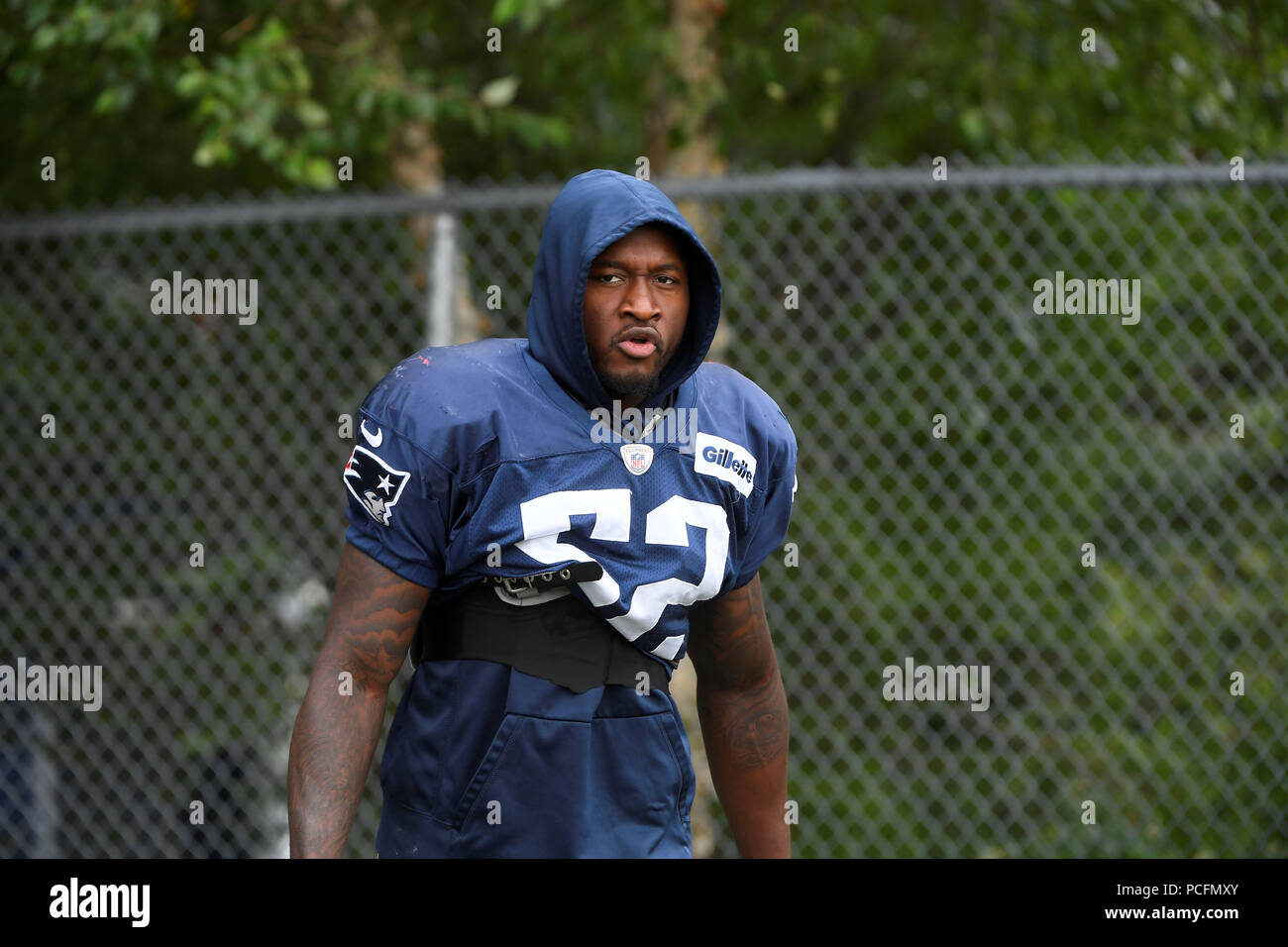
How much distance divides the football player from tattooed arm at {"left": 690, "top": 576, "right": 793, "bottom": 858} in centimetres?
29

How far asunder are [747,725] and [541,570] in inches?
30.0

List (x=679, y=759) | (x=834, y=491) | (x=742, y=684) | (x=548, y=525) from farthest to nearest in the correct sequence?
(x=834, y=491)
(x=742, y=684)
(x=679, y=759)
(x=548, y=525)

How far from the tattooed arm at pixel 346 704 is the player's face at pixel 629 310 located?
0.55m

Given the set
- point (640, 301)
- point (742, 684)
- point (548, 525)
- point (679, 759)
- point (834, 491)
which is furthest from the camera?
point (834, 491)

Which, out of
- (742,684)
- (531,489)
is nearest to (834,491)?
(742,684)

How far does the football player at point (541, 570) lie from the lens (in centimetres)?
240

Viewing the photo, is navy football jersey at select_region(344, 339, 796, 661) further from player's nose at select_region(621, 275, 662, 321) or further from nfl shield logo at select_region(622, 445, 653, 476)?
player's nose at select_region(621, 275, 662, 321)

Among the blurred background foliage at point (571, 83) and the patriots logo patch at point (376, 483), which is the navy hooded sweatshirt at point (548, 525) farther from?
the blurred background foliage at point (571, 83)

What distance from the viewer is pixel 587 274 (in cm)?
243

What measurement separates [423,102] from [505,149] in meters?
1.78

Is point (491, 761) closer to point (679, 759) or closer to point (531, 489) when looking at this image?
point (679, 759)

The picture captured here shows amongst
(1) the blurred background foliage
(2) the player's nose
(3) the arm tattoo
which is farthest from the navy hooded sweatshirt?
(1) the blurred background foliage

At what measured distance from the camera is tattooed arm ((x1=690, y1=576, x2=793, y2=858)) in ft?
9.36

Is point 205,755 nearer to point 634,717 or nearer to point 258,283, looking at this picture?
point 258,283
